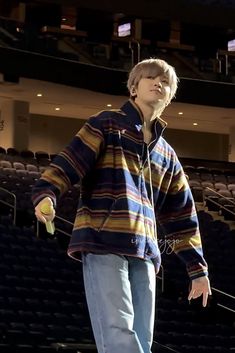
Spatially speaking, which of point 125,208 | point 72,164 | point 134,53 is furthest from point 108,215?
point 134,53

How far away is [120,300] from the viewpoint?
2.59 metres

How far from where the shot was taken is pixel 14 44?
729 inches

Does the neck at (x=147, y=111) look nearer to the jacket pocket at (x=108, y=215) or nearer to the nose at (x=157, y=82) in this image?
the nose at (x=157, y=82)

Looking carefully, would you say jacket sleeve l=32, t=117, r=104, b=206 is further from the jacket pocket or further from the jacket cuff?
the jacket cuff

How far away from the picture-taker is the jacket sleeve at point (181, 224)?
2902mm

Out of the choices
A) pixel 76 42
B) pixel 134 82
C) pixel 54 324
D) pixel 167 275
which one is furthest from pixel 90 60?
pixel 134 82

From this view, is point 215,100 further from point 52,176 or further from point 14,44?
A: point 52,176

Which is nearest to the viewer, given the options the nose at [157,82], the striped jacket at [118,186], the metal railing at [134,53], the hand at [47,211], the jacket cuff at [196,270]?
the hand at [47,211]

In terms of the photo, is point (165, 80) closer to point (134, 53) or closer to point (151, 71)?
point (151, 71)

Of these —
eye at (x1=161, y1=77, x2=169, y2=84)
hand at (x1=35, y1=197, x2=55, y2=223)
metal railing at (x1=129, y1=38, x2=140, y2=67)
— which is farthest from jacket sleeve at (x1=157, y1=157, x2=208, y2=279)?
metal railing at (x1=129, y1=38, x2=140, y2=67)

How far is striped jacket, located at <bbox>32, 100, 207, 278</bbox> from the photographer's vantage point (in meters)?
2.65

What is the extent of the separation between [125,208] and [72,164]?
0.72 ft

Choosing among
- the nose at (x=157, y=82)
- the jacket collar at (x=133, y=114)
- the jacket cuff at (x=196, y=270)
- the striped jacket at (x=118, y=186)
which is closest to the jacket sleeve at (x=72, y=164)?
the striped jacket at (x=118, y=186)

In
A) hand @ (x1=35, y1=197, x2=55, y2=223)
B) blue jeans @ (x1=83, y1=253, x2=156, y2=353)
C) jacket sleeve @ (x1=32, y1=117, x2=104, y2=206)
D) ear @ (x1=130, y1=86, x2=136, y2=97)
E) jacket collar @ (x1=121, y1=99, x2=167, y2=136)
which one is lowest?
blue jeans @ (x1=83, y1=253, x2=156, y2=353)
